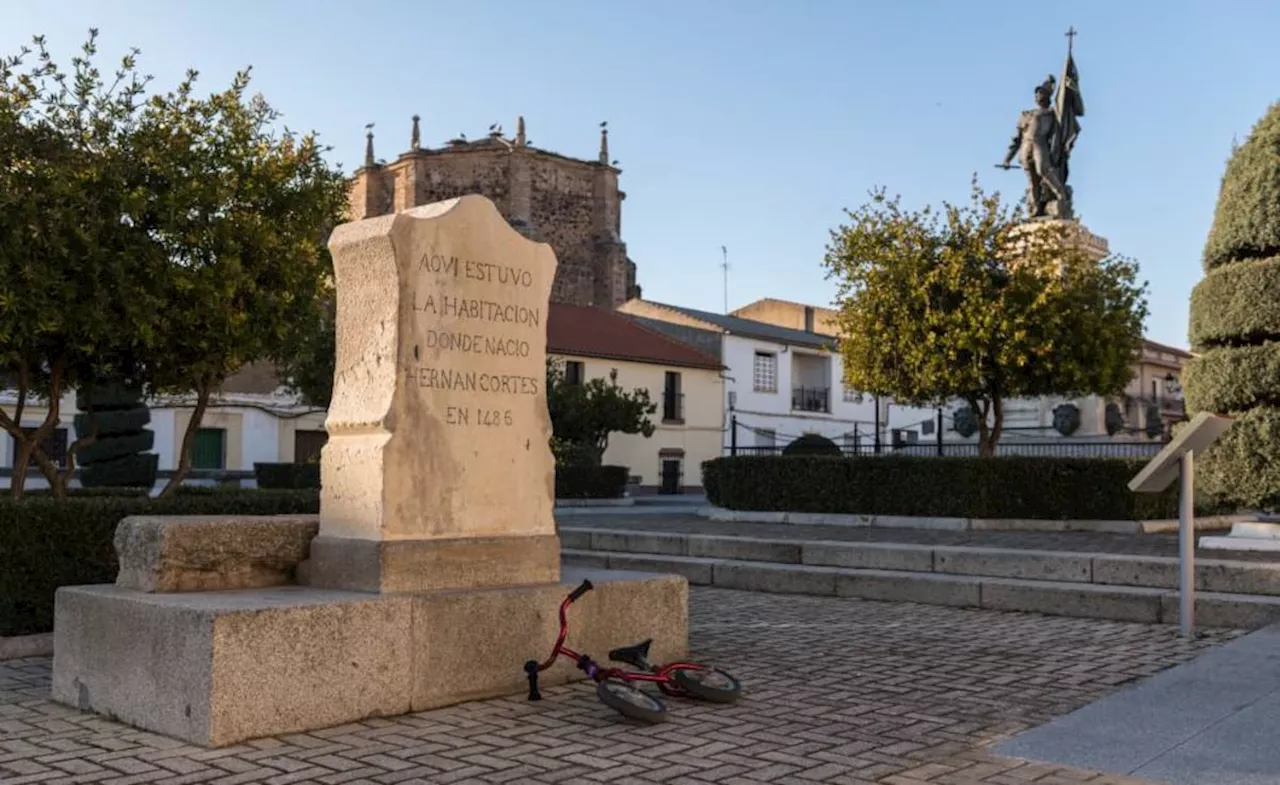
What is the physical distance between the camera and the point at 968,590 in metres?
10.5

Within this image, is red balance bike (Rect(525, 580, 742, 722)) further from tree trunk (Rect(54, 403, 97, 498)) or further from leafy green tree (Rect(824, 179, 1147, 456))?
leafy green tree (Rect(824, 179, 1147, 456))

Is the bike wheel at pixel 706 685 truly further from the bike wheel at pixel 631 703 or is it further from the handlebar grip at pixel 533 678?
the handlebar grip at pixel 533 678

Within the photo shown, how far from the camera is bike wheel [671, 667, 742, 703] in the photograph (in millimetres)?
6102

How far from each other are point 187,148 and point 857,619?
6.91 m

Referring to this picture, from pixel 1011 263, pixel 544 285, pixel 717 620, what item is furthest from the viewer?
pixel 1011 263

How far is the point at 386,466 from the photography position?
6.14 meters

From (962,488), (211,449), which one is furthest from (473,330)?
(211,449)

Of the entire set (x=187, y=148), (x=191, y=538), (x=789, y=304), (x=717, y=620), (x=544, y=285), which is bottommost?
(x=717, y=620)

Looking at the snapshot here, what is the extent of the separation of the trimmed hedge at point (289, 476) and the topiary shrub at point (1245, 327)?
22171mm

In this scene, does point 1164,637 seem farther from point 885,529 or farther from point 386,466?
point 885,529

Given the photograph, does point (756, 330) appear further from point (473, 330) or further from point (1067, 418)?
point (473, 330)

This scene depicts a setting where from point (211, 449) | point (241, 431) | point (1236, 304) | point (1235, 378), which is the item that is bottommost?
point (211, 449)

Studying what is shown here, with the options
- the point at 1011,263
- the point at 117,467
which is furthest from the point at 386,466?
the point at 117,467

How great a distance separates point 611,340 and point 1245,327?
3487 cm
